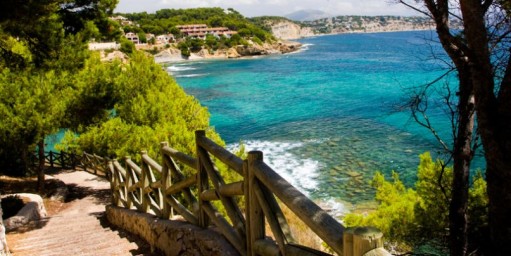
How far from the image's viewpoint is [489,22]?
5332 millimetres

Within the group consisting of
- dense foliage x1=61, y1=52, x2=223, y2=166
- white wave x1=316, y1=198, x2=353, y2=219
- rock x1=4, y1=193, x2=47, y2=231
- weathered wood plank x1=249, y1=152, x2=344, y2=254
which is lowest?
white wave x1=316, y1=198, x2=353, y2=219

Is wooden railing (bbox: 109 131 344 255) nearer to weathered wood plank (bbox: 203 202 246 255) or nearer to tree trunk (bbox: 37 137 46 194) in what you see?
weathered wood plank (bbox: 203 202 246 255)

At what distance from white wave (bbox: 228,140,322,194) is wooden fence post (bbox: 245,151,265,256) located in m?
15.5

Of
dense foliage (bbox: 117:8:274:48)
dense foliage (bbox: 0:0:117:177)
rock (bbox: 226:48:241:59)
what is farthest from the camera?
dense foliage (bbox: 117:8:274:48)

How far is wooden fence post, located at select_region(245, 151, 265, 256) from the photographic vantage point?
2980mm

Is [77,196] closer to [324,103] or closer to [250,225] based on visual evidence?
[250,225]

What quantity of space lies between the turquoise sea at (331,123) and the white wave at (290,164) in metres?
0.05

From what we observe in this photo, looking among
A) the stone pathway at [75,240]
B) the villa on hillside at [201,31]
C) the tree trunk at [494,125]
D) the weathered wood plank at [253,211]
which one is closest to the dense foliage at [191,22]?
the villa on hillside at [201,31]

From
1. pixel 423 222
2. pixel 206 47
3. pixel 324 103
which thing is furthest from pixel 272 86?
pixel 206 47

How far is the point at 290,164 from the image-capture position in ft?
74.8

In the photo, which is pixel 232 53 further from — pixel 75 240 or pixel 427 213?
pixel 75 240

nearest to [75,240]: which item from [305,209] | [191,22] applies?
→ [305,209]

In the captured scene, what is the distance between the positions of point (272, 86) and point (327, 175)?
30.7m

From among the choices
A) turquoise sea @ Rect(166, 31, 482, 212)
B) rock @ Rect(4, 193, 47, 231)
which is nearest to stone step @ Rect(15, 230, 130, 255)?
rock @ Rect(4, 193, 47, 231)
